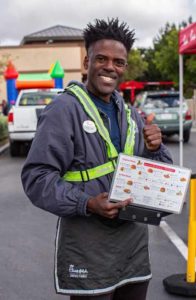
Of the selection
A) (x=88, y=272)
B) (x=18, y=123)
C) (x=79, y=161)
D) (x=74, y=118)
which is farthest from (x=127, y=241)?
(x=18, y=123)

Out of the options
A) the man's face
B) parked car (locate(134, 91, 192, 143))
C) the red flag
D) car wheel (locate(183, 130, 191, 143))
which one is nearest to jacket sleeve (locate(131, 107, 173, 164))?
the man's face

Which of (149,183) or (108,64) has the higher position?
(108,64)

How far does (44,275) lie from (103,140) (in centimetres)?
296

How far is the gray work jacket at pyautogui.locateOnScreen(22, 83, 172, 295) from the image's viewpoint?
7.34 feet

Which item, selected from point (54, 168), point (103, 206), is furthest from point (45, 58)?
point (103, 206)

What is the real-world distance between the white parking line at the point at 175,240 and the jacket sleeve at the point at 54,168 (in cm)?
351

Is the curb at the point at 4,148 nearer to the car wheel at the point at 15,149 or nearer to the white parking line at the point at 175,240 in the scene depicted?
the car wheel at the point at 15,149

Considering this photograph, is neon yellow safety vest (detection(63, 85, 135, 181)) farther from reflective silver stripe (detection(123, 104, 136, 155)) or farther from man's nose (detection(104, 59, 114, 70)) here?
man's nose (detection(104, 59, 114, 70))

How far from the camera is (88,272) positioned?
2334 millimetres

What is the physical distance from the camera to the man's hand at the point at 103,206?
217 cm

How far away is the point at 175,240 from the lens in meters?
6.15

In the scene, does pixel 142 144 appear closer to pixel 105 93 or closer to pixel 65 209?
pixel 105 93

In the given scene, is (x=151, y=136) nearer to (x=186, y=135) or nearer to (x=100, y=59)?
(x=100, y=59)

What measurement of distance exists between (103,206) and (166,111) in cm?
1576
